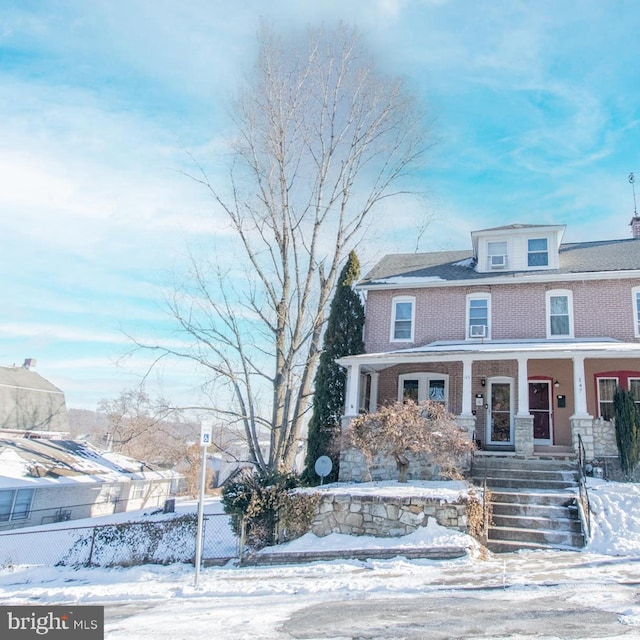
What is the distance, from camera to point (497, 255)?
16594 mm

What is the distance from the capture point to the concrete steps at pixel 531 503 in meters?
8.37

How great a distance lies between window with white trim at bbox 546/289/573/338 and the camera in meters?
15.0

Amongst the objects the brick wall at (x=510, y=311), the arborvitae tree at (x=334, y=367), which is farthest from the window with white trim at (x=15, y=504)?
the brick wall at (x=510, y=311)

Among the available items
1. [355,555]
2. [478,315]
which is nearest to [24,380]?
[478,315]

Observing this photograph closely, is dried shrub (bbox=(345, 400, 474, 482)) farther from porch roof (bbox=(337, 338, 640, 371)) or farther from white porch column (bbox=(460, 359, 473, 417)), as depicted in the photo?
porch roof (bbox=(337, 338, 640, 371))

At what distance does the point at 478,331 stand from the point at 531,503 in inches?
280

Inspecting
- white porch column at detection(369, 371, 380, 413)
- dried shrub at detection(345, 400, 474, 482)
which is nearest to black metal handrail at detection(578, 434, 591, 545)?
dried shrub at detection(345, 400, 474, 482)

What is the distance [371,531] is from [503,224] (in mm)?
12101

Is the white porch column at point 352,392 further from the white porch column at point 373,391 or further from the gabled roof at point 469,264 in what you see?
the gabled roof at point 469,264

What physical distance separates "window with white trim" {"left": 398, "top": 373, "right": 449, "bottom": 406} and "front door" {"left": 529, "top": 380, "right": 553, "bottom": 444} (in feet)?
8.34

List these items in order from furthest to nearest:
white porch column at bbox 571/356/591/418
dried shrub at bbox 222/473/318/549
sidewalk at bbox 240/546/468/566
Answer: white porch column at bbox 571/356/591/418
dried shrub at bbox 222/473/318/549
sidewalk at bbox 240/546/468/566

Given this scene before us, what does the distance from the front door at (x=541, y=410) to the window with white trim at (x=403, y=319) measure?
410 centimetres

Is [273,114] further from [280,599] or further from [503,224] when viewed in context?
[280,599]

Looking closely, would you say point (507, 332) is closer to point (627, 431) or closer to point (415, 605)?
point (627, 431)
